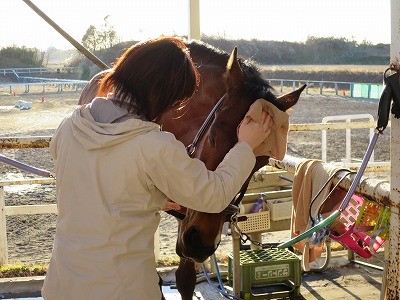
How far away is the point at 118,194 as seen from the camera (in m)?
1.82

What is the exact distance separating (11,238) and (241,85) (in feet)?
19.1

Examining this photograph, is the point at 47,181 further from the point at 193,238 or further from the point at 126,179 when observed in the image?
the point at 126,179

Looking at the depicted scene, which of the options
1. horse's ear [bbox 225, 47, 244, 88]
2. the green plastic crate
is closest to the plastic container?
the green plastic crate

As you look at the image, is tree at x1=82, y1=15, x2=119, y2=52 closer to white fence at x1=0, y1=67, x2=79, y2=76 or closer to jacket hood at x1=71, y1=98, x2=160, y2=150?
white fence at x1=0, y1=67, x2=79, y2=76

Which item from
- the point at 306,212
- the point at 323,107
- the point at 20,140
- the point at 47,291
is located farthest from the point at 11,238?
the point at 323,107

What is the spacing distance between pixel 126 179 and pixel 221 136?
80 centimetres

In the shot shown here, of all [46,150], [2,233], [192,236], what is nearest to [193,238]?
[192,236]

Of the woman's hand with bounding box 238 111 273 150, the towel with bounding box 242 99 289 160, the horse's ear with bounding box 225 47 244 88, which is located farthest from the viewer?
the horse's ear with bounding box 225 47 244 88

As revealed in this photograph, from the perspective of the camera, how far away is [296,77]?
28938 mm

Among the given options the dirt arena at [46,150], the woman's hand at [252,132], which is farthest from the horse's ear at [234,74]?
the woman's hand at [252,132]

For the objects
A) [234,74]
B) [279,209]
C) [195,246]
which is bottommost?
[279,209]

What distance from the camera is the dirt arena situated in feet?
23.6

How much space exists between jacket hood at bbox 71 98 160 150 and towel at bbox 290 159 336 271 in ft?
4.76

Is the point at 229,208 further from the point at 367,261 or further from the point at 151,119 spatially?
the point at 367,261
